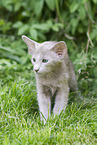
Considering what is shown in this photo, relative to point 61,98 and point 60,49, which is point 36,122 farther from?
point 60,49

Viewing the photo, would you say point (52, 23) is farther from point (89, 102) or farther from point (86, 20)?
point (89, 102)

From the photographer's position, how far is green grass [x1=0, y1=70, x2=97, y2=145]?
98.2 inches

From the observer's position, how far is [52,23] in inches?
206

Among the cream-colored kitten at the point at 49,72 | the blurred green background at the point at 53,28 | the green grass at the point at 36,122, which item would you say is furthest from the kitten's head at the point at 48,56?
the blurred green background at the point at 53,28

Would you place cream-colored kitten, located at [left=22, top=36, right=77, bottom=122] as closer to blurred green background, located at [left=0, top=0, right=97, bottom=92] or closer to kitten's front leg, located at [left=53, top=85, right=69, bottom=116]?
kitten's front leg, located at [left=53, top=85, right=69, bottom=116]

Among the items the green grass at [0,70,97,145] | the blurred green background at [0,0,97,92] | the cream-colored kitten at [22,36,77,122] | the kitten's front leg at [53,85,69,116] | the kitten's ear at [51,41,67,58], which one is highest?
the blurred green background at [0,0,97,92]

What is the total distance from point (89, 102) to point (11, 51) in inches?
84.8

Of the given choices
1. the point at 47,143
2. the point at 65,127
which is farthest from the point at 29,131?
the point at 65,127

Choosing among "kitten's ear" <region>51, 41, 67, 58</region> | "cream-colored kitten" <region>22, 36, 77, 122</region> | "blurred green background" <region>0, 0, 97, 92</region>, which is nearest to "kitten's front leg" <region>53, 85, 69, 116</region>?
"cream-colored kitten" <region>22, 36, 77, 122</region>

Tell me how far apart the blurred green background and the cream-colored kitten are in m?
1.10

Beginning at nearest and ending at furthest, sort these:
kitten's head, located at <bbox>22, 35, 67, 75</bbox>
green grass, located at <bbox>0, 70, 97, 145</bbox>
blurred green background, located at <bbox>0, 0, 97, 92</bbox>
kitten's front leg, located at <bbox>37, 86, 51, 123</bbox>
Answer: green grass, located at <bbox>0, 70, 97, 145</bbox>, kitten's head, located at <bbox>22, 35, 67, 75</bbox>, kitten's front leg, located at <bbox>37, 86, 51, 123</bbox>, blurred green background, located at <bbox>0, 0, 97, 92</bbox>

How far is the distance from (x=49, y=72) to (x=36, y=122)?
673 millimetres

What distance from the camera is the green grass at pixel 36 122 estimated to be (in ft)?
8.18

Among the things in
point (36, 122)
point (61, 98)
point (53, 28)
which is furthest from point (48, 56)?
point (53, 28)
